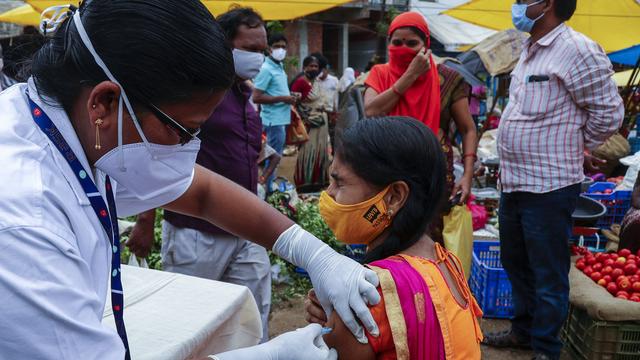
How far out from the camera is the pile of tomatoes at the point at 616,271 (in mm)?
3113

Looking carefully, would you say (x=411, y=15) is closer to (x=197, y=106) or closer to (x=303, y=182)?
(x=197, y=106)

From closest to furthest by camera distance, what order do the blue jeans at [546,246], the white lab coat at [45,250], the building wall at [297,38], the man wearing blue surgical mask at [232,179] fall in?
the white lab coat at [45,250]
the man wearing blue surgical mask at [232,179]
the blue jeans at [546,246]
the building wall at [297,38]

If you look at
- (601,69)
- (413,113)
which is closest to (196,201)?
(413,113)

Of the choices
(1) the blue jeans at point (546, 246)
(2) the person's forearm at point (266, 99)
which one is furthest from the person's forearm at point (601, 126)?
(2) the person's forearm at point (266, 99)

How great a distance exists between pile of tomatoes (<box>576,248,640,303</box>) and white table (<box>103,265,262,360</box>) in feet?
7.80

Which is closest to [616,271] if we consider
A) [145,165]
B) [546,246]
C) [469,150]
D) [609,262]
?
[609,262]

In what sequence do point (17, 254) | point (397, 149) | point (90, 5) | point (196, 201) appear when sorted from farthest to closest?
point (196, 201), point (397, 149), point (90, 5), point (17, 254)

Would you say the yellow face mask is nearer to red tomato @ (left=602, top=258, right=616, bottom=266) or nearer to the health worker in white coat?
the health worker in white coat

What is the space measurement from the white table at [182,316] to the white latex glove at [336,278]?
0.32 meters

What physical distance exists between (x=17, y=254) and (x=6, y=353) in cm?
16

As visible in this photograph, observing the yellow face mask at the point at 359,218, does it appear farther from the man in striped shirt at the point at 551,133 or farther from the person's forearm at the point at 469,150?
the person's forearm at the point at 469,150

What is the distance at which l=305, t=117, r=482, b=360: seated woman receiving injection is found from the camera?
50.2 inches

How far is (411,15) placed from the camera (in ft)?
10.5

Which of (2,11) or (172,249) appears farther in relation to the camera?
(2,11)
